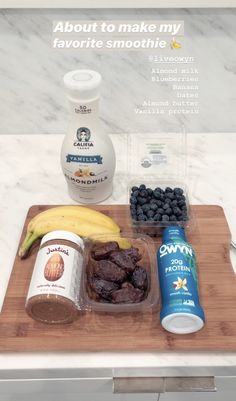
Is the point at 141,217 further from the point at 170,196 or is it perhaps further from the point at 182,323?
the point at 182,323

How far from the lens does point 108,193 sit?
3.03 ft

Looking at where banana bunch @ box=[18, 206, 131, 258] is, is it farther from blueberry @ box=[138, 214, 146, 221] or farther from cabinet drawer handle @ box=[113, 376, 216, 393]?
cabinet drawer handle @ box=[113, 376, 216, 393]

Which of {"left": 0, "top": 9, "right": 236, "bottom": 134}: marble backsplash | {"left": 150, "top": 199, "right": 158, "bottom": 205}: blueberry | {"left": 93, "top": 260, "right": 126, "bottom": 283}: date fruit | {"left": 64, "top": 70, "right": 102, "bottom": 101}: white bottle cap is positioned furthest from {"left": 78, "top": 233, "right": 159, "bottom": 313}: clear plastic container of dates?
{"left": 0, "top": 9, "right": 236, "bottom": 134}: marble backsplash

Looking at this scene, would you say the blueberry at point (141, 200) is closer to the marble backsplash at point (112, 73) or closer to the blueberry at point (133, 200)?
the blueberry at point (133, 200)

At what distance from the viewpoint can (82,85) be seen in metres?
0.75

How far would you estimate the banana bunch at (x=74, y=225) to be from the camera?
2.57 ft

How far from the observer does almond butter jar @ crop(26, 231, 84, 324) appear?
0.65m

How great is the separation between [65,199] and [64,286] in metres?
0.30

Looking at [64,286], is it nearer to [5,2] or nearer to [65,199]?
[65,199]

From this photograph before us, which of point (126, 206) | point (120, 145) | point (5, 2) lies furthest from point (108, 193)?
point (5, 2)

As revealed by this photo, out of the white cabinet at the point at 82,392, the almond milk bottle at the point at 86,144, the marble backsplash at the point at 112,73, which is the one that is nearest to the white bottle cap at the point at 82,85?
the almond milk bottle at the point at 86,144

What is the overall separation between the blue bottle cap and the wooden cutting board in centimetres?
7

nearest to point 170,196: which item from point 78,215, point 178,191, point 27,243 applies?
point 178,191

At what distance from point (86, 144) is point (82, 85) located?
0.11 m
